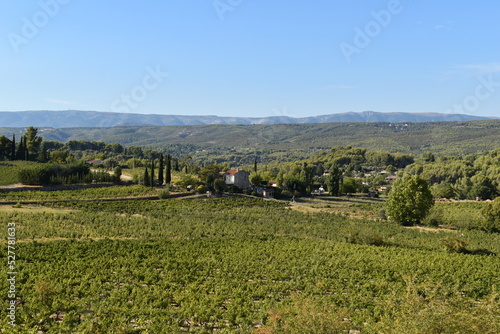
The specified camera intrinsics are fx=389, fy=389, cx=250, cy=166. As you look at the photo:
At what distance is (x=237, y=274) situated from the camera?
24641mm

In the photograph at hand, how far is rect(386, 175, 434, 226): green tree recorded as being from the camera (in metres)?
48.9

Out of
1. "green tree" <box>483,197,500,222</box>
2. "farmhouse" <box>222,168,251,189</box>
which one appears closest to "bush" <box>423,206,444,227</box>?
"green tree" <box>483,197,500,222</box>

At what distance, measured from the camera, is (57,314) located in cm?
1691

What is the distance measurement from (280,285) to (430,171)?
111 metres

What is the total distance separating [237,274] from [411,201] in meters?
32.4

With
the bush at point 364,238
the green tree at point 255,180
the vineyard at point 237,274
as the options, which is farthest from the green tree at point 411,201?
the green tree at point 255,180

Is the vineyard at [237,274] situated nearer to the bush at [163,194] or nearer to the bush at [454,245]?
the bush at [454,245]

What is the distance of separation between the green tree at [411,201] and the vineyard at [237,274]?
8.73 ft

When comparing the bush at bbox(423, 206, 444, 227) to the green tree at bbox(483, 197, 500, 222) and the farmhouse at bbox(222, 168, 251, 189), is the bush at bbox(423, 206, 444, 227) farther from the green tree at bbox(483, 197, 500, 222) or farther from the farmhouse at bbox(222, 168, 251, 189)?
the farmhouse at bbox(222, 168, 251, 189)

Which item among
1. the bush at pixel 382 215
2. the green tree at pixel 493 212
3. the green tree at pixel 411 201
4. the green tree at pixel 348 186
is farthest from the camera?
the green tree at pixel 348 186

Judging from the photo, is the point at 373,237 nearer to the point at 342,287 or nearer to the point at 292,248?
the point at 292,248

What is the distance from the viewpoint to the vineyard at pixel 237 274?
13.9 metres

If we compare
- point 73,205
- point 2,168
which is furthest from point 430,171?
point 2,168

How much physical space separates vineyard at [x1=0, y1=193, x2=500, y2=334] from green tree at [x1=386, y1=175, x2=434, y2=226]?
2662mm
